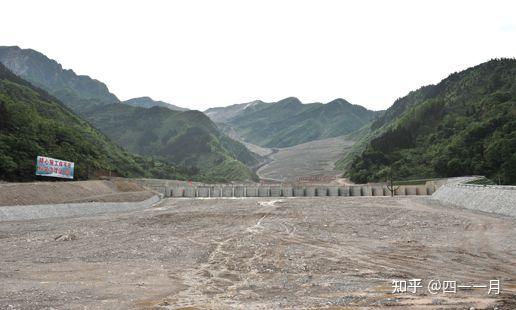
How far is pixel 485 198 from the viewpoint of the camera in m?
54.2

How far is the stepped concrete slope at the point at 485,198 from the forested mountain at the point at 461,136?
24.1 m

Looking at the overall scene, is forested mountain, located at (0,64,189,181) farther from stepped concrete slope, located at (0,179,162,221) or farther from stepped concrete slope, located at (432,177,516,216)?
stepped concrete slope, located at (432,177,516,216)

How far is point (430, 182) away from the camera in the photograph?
99750mm

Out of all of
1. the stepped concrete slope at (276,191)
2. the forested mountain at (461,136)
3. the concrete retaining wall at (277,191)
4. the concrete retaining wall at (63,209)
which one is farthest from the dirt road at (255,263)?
the forested mountain at (461,136)

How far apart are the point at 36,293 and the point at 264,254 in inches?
566

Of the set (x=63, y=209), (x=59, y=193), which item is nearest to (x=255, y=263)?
(x=63, y=209)

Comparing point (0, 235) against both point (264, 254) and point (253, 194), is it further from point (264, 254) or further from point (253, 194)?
point (253, 194)

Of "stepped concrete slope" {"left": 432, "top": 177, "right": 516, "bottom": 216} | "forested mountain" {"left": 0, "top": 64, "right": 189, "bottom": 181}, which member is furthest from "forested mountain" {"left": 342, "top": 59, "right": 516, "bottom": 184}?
"forested mountain" {"left": 0, "top": 64, "right": 189, "bottom": 181}

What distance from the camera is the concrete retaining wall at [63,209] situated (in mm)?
48581

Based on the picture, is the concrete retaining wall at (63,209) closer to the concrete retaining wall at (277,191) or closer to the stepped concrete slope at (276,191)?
the stepped concrete slope at (276,191)

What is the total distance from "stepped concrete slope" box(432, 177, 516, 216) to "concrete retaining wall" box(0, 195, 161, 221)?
51114 mm

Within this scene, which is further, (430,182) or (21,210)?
(430,182)

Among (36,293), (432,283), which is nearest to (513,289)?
(432,283)

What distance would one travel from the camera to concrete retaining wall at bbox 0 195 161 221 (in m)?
48.6
